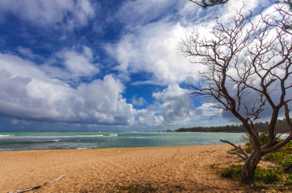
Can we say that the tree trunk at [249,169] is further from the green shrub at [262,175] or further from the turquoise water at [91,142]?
the turquoise water at [91,142]

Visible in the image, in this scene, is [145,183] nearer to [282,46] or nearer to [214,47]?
[214,47]

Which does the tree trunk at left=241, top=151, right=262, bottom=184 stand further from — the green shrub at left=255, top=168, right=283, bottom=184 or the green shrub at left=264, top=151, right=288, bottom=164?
the green shrub at left=264, top=151, right=288, bottom=164

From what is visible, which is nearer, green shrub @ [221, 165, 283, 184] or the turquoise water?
green shrub @ [221, 165, 283, 184]

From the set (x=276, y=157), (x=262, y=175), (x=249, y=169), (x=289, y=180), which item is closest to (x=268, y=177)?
(x=262, y=175)

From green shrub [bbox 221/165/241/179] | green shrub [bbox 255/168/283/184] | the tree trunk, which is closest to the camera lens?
the tree trunk

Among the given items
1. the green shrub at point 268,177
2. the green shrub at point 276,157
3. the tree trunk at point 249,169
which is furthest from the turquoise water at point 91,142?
the tree trunk at point 249,169

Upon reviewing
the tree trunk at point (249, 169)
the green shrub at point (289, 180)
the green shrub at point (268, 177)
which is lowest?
the green shrub at point (289, 180)

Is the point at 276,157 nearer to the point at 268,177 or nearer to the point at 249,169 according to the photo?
the point at 268,177

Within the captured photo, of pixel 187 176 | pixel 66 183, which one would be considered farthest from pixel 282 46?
pixel 66 183

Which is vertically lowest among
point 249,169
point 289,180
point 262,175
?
point 289,180

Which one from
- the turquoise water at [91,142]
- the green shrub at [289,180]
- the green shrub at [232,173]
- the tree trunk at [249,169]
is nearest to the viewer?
the tree trunk at [249,169]

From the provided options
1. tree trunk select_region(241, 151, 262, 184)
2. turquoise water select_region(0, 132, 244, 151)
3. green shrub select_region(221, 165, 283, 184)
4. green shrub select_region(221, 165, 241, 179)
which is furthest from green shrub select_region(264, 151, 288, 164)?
turquoise water select_region(0, 132, 244, 151)

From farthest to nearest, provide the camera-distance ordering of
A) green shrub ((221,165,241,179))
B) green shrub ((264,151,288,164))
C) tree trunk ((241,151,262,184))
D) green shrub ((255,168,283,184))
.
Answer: green shrub ((264,151,288,164)) < green shrub ((221,165,241,179)) < green shrub ((255,168,283,184)) < tree trunk ((241,151,262,184))

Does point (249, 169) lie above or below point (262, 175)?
above
